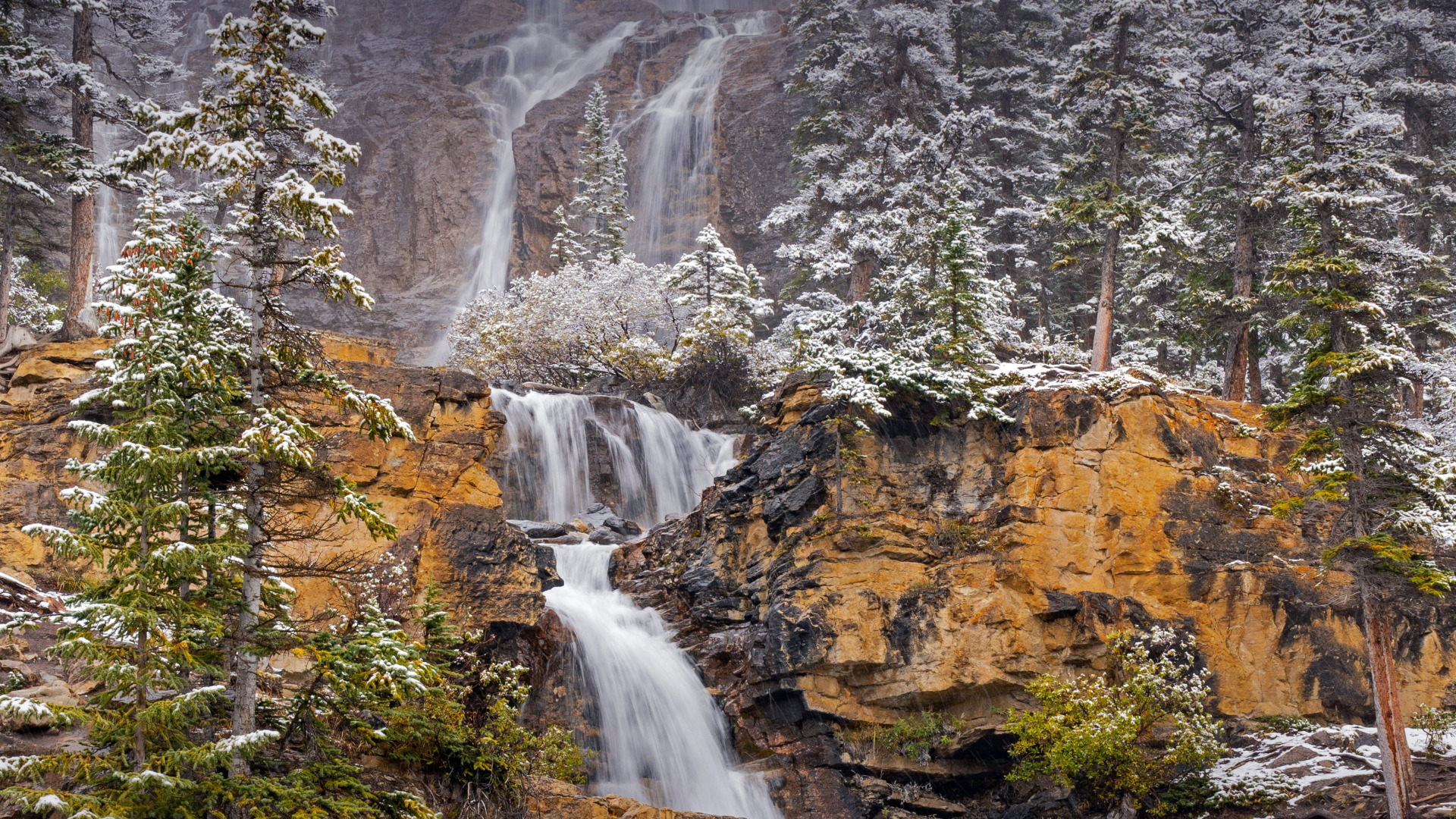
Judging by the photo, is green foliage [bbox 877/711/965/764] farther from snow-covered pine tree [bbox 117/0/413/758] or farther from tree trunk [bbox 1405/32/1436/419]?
tree trunk [bbox 1405/32/1436/419]

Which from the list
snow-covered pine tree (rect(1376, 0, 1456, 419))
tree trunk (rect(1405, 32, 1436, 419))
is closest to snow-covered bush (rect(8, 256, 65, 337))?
snow-covered pine tree (rect(1376, 0, 1456, 419))

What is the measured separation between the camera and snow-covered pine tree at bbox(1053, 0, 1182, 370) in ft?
82.7

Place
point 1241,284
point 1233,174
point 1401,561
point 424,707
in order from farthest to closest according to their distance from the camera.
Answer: point 1233,174
point 1241,284
point 1401,561
point 424,707

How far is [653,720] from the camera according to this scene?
19.2m

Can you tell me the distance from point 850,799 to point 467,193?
47.4 meters

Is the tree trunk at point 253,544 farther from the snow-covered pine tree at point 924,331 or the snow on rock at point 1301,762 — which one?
the snow on rock at point 1301,762

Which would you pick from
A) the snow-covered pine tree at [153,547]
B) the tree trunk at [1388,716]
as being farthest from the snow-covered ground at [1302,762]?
the snow-covered pine tree at [153,547]

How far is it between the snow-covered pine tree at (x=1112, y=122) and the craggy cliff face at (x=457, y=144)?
874 inches

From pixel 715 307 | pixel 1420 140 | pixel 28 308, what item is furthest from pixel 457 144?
pixel 1420 140

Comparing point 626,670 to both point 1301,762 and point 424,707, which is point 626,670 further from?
point 1301,762

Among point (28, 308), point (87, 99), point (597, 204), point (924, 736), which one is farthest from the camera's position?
point (597, 204)

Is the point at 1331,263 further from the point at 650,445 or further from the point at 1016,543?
the point at 650,445

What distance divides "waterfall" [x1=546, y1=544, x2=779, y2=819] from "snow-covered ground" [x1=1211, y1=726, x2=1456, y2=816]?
8750 millimetres

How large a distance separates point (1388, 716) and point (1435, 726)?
3.65 meters
